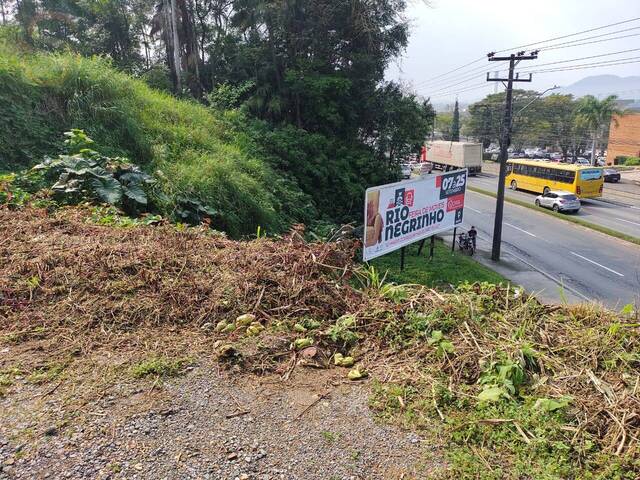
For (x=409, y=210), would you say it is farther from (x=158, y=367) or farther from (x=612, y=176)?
(x=612, y=176)

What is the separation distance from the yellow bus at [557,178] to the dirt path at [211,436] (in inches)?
1145

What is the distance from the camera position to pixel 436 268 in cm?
1392

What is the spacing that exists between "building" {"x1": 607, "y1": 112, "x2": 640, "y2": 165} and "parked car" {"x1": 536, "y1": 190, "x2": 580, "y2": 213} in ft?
99.3

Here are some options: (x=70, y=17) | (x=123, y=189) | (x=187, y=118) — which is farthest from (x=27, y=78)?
(x=70, y=17)

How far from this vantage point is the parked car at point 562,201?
25531 mm

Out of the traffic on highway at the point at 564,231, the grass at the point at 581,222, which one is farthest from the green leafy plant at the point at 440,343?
A: the grass at the point at 581,222

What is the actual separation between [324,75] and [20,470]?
16552 millimetres

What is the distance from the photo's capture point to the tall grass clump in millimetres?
8398

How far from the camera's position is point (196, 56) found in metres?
19.8

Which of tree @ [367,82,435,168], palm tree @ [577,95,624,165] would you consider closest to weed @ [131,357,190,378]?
tree @ [367,82,435,168]

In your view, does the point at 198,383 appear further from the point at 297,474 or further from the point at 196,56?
the point at 196,56

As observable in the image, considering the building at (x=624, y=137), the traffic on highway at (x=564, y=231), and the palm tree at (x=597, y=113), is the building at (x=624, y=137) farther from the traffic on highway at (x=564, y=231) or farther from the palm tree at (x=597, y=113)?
the traffic on highway at (x=564, y=231)

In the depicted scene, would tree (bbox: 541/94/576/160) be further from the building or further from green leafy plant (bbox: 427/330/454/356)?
green leafy plant (bbox: 427/330/454/356)

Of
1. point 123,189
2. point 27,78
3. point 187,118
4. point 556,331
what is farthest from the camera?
point 187,118
